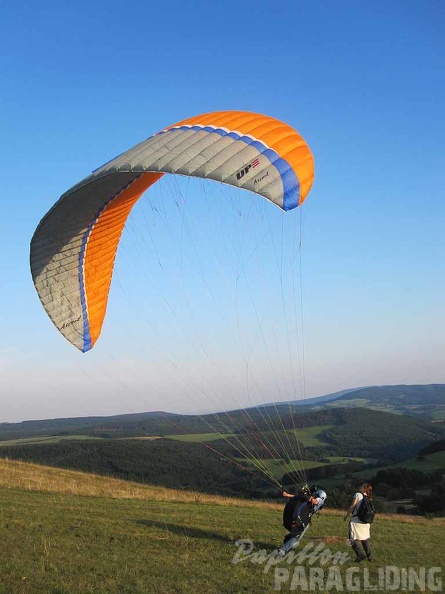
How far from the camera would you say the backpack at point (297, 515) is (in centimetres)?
848

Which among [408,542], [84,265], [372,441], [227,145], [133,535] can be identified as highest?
[227,145]

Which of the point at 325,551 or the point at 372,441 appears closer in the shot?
the point at 325,551

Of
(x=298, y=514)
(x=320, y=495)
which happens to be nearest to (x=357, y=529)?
(x=320, y=495)

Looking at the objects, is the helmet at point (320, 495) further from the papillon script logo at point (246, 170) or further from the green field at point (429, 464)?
the green field at point (429, 464)

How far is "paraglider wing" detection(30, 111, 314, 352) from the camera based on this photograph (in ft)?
27.1


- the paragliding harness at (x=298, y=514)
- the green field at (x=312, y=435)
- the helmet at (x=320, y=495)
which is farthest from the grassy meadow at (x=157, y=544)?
the green field at (x=312, y=435)

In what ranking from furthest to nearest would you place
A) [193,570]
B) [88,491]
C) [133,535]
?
[88,491] → [133,535] → [193,570]

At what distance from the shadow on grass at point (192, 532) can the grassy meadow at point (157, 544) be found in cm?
2

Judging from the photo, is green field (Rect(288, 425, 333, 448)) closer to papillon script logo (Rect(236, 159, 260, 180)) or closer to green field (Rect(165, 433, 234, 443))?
green field (Rect(165, 433, 234, 443))

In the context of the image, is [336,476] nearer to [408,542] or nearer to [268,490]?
[268,490]

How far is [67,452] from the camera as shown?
62469 millimetres

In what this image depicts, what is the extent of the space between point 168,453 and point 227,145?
58.6 metres

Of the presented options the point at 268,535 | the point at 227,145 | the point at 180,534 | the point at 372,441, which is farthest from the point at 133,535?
the point at 372,441

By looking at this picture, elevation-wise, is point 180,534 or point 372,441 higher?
point 180,534
